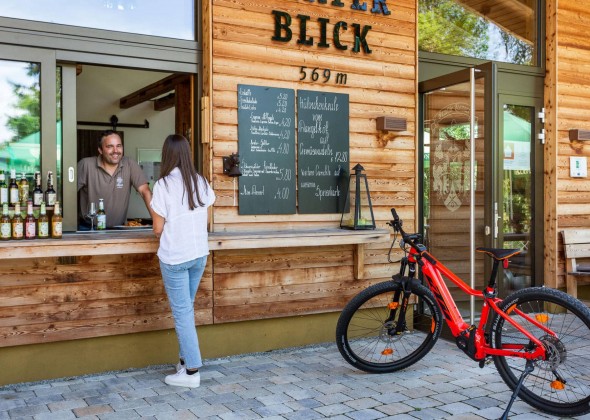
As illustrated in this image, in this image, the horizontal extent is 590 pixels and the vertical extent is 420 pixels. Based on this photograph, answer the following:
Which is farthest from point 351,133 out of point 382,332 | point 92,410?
point 92,410

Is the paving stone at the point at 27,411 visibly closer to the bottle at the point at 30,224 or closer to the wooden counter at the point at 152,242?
the wooden counter at the point at 152,242

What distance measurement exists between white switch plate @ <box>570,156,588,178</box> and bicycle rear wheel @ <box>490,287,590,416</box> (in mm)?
3011

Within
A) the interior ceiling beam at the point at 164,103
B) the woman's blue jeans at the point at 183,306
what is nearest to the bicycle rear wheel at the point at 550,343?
the woman's blue jeans at the point at 183,306

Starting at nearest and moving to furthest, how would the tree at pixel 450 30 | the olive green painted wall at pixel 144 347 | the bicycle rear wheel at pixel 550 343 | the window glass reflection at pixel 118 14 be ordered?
the bicycle rear wheel at pixel 550 343 < the olive green painted wall at pixel 144 347 < the window glass reflection at pixel 118 14 < the tree at pixel 450 30

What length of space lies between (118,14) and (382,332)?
2902 mm

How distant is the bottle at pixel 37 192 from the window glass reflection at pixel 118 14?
1.05 metres

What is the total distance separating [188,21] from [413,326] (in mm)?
2898

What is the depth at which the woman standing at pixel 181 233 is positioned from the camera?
3.98 m

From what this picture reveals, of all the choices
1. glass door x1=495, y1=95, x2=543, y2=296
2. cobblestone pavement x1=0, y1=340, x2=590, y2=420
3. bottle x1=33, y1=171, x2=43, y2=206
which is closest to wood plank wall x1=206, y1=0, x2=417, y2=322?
cobblestone pavement x1=0, y1=340, x2=590, y2=420

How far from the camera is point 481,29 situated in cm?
614

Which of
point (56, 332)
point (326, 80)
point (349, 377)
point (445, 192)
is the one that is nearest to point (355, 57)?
point (326, 80)

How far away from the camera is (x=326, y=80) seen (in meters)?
5.14

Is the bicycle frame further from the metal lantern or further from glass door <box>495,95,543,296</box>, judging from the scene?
glass door <box>495,95,543,296</box>

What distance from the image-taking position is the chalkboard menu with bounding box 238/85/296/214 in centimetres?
480
